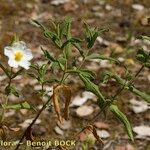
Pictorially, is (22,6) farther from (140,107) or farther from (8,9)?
(140,107)

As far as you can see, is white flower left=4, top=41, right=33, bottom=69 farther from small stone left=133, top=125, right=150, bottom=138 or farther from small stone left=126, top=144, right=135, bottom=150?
small stone left=133, top=125, right=150, bottom=138

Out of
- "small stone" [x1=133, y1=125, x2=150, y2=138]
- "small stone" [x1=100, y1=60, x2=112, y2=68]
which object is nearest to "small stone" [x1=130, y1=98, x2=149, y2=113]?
"small stone" [x1=133, y1=125, x2=150, y2=138]

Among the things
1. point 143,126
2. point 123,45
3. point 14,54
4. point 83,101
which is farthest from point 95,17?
point 14,54

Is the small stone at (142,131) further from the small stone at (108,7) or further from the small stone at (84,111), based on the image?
the small stone at (108,7)

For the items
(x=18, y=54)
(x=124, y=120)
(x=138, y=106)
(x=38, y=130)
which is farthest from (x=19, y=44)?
(x=138, y=106)

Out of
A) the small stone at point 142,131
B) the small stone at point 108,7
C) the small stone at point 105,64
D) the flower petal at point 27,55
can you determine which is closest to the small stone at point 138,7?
the small stone at point 108,7
